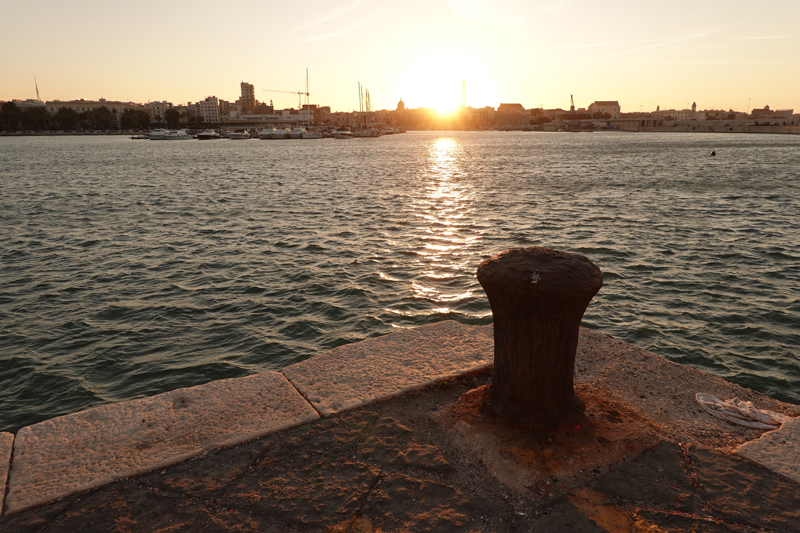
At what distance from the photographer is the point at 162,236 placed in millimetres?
13445

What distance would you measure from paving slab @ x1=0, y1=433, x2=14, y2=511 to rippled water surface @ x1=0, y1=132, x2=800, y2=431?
2454 millimetres

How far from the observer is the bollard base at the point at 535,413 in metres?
2.83

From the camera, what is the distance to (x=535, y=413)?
2.85 metres

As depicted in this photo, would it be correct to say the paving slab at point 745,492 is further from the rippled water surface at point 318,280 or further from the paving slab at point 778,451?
the rippled water surface at point 318,280

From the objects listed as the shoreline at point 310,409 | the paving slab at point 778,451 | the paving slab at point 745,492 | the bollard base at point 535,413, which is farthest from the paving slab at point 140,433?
the paving slab at point 778,451

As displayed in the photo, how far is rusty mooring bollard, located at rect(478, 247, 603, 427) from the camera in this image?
2.65 m

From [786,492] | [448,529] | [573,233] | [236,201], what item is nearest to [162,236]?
[236,201]

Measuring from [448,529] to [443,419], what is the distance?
0.90m

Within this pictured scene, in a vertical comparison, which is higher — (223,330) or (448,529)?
(448,529)

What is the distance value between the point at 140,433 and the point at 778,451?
3886mm

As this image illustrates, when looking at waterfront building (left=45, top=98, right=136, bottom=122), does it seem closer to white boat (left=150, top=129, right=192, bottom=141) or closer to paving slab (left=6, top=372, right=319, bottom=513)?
white boat (left=150, top=129, right=192, bottom=141)

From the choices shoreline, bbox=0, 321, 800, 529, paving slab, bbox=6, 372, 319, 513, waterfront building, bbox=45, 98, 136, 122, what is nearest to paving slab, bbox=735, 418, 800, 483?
shoreline, bbox=0, 321, 800, 529

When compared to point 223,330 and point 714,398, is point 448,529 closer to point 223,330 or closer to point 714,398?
point 714,398

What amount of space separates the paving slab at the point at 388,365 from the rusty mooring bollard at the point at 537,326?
719mm
